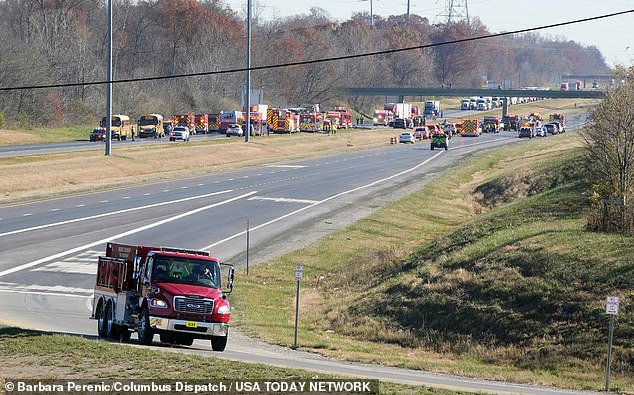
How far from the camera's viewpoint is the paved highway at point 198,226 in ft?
84.9

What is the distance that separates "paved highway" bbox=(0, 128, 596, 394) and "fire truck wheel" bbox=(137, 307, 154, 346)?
2.49 feet

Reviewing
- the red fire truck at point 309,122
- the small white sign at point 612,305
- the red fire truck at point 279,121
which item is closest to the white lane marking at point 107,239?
the small white sign at point 612,305

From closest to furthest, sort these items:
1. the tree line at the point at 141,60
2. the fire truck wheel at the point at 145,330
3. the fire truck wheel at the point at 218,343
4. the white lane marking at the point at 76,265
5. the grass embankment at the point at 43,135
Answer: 1. the fire truck wheel at the point at 145,330
2. the fire truck wheel at the point at 218,343
3. the white lane marking at the point at 76,265
4. the grass embankment at the point at 43,135
5. the tree line at the point at 141,60

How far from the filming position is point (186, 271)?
23406 millimetres

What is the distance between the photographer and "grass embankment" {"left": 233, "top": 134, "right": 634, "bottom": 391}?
25406 millimetres

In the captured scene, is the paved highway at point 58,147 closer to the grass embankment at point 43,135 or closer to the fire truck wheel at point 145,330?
the grass embankment at point 43,135

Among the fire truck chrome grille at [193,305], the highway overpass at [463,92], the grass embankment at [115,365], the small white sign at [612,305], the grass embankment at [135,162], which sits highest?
the highway overpass at [463,92]

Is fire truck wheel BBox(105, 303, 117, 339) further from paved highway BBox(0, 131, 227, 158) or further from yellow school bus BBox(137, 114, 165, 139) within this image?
yellow school bus BBox(137, 114, 165, 139)

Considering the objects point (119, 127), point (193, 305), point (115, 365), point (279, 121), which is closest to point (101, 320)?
point (193, 305)

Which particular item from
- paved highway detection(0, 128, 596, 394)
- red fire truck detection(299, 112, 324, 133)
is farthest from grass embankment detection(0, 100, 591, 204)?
red fire truck detection(299, 112, 324, 133)

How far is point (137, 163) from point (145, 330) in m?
56.4

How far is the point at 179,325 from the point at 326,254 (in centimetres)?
2257

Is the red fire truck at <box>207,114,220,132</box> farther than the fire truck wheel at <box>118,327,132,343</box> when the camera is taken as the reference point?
Yes

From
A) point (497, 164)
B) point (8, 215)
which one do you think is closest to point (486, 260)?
point (8, 215)
